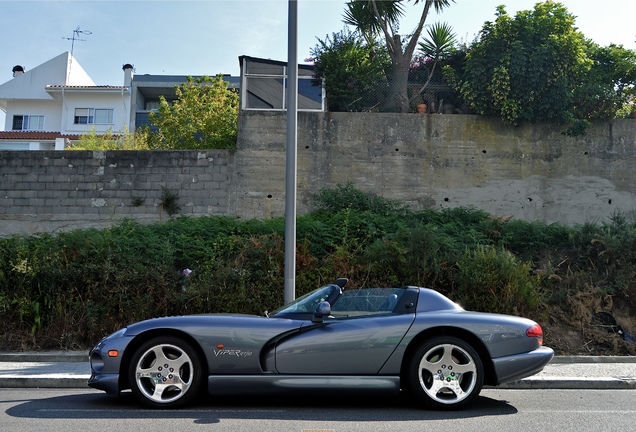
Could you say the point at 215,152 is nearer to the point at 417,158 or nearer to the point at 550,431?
the point at 417,158

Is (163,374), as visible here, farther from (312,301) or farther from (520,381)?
(520,381)

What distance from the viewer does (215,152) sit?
17109 mm

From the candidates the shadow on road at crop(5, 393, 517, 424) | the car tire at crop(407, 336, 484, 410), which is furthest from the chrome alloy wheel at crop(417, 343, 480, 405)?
the shadow on road at crop(5, 393, 517, 424)

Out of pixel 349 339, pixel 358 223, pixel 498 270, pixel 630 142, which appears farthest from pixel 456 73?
pixel 349 339

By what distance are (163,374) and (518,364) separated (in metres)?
3.32

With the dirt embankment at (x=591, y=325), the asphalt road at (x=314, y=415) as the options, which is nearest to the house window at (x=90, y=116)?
the dirt embankment at (x=591, y=325)

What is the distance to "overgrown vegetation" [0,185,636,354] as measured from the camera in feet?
38.9

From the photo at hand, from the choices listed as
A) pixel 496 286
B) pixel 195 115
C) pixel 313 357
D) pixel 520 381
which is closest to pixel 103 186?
pixel 195 115

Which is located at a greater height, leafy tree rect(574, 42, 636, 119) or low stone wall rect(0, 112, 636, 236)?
leafy tree rect(574, 42, 636, 119)

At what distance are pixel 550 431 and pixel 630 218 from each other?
13251 millimetres

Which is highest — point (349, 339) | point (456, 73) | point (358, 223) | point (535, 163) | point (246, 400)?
point (456, 73)

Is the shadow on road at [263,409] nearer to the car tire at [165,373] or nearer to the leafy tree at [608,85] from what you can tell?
the car tire at [165,373]

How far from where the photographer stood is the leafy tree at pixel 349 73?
18.0 meters

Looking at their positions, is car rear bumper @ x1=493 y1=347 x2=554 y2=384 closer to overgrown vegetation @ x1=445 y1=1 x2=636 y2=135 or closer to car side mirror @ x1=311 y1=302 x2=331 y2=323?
car side mirror @ x1=311 y1=302 x2=331 y2=323
